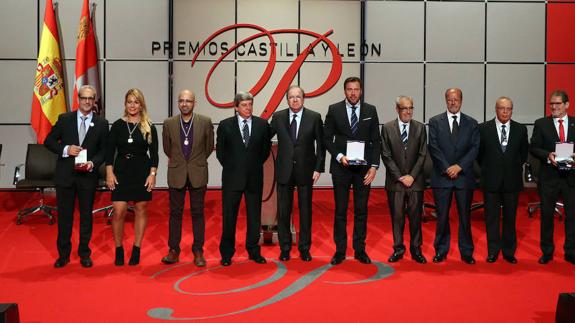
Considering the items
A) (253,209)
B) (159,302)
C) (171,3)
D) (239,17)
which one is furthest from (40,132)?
(159,302)

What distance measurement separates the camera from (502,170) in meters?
4.86

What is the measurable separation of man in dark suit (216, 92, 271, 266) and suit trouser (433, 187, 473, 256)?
1.63 metres

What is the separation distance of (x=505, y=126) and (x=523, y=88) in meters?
4.98

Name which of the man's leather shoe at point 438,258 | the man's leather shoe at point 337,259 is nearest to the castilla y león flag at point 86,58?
the man's leather shoe at point 337,259

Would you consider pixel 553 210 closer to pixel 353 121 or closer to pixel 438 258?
pixel 438 258

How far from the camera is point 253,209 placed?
16.0ft

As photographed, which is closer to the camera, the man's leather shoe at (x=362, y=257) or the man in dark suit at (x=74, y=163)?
the man in dark suit at (x=74, y=163)

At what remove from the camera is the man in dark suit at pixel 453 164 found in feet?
15.9

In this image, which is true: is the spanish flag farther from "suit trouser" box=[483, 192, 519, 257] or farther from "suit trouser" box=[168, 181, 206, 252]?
"suit trouser" box=[483, 192, 519, 257]

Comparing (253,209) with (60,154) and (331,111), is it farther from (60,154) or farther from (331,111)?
(60,154)

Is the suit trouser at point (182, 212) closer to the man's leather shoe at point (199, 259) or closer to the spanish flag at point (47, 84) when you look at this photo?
the man's leather shoe at point (199, 259)

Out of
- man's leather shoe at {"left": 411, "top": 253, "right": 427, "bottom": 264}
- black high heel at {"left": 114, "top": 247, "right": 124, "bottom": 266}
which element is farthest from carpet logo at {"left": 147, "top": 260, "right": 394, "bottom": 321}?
black high heel at {"left": 114, "top": 247, "right": 124, "bottom": 266}

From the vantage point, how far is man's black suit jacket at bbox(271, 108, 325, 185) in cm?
484

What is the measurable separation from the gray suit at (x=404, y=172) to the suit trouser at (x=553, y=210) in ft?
3.74
